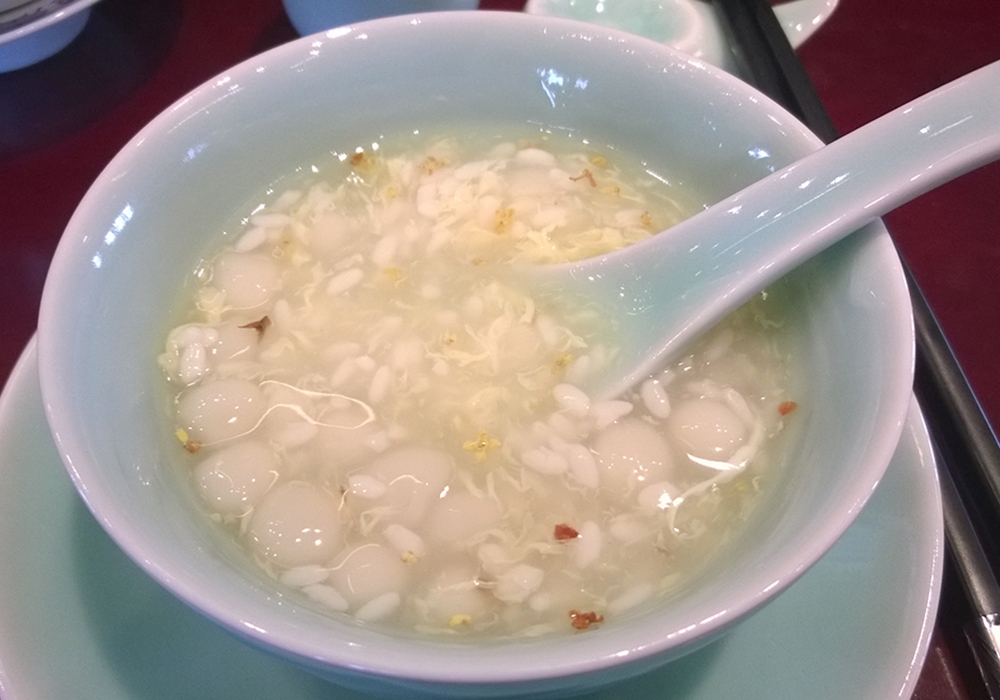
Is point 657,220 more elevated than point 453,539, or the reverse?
point 657,220

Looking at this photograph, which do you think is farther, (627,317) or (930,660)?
(627,317)

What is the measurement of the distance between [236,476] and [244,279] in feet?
0.98

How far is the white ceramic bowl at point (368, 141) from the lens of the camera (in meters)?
0.59

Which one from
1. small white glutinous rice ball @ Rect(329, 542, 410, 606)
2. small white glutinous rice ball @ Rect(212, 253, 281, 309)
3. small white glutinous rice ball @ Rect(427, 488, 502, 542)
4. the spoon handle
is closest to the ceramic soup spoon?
the spoon handle

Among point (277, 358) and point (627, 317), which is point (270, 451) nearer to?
point (277, 358)

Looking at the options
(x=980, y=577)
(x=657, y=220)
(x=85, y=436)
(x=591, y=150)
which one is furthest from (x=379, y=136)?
(x=980, y=577)

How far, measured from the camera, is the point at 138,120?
60.4 inches

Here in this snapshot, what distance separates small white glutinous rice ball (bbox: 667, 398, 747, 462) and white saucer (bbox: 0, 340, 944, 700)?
162mm

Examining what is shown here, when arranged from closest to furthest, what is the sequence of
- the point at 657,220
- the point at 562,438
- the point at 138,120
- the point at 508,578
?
the point at 508,578, the point at 562,438, the point at 657,220, the point at 138,120

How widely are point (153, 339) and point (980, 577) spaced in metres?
0.99

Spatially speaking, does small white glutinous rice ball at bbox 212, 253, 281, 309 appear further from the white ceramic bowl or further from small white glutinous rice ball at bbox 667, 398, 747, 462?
small white glutinous rice ball at bbox 667, 398, 747, 462

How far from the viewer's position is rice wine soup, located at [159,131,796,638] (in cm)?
84

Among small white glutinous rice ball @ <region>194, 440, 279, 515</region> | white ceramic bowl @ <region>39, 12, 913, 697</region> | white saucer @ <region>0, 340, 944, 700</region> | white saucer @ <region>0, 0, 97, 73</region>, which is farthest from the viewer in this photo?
white saucer @ <region>0, 0, 97, 73</region>

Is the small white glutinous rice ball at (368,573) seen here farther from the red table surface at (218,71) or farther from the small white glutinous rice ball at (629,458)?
the red table surface at (218,71)
